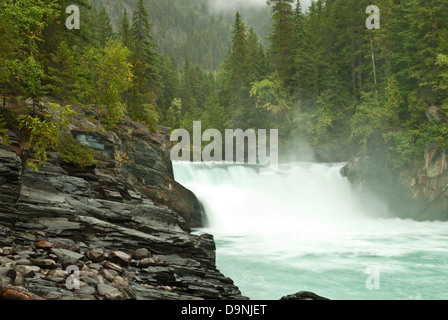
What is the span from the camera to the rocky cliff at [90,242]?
7.43m

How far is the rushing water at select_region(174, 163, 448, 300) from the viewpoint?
14.1m

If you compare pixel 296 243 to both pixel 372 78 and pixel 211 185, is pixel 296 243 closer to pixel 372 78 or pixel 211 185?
pixel 211 185

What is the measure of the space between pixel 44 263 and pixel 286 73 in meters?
46.0

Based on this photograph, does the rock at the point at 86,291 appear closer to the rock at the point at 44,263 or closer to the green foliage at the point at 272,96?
the rock at the point at 44,263

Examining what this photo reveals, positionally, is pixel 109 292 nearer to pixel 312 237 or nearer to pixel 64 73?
pixel 64 73

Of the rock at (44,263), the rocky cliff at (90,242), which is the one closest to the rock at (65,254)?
the rocky cliff at (90,242)

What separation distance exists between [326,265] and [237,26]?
1748 inches

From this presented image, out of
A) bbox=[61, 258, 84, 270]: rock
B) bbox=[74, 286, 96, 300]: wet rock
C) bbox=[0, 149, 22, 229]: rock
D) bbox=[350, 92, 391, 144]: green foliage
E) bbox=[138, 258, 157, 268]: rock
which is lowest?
bbox=[138, 258, 157, 268]: rock

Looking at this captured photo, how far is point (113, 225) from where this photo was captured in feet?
38.2

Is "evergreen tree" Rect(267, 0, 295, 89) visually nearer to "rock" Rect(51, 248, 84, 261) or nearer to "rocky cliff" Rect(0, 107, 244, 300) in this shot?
"rocky cliff" Rect(0, 107, 244, 300)

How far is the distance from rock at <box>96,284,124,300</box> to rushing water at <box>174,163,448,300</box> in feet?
21.9

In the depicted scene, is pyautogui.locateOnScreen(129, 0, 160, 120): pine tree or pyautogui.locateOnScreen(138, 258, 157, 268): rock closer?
pyautogui.locateOnScreen(138, 258, 157, 268): rock

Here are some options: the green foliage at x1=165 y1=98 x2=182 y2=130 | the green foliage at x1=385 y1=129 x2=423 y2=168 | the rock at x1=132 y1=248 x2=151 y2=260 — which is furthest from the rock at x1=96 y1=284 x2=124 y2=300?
the green foliage at x1=165 y1=98 x2=182 y2=130
